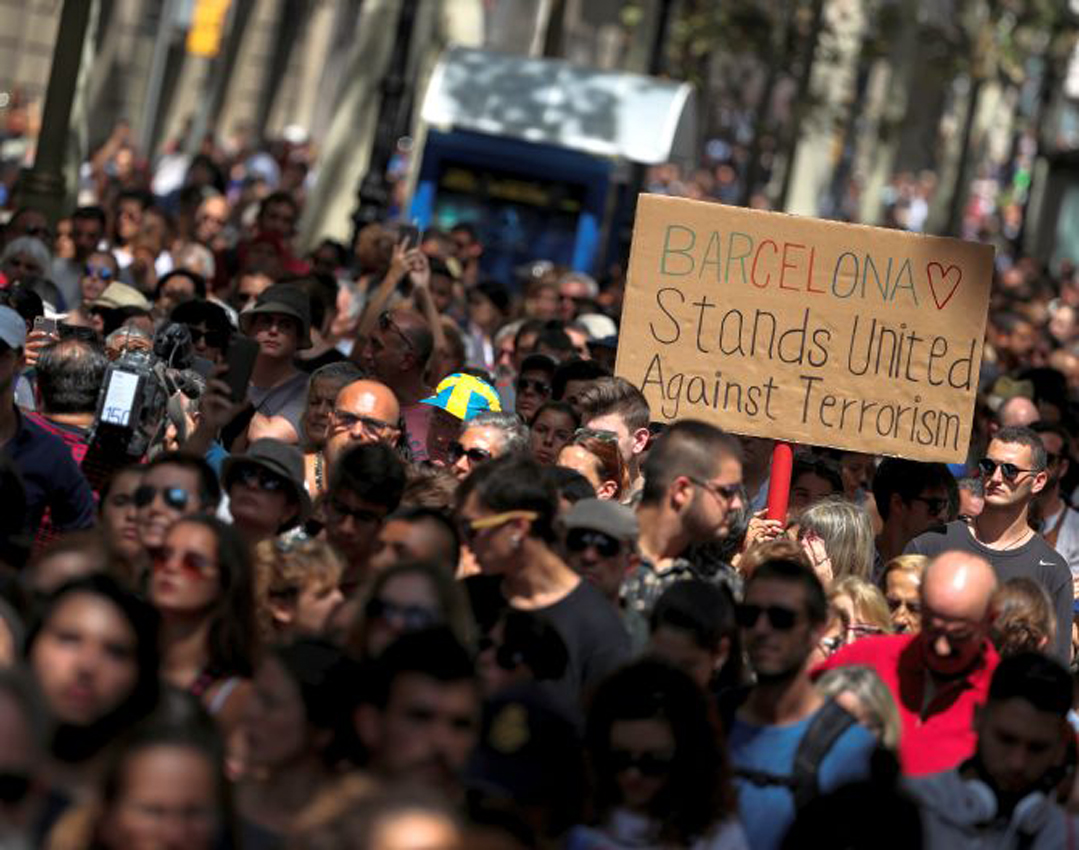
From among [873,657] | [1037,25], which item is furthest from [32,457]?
[1037,25]

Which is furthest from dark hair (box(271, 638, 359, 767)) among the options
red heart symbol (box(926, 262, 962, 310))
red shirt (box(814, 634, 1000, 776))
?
red heart symbol (box(926, 262, 962, 310))

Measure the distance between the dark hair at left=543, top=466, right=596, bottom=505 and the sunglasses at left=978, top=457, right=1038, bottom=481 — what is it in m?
2.46

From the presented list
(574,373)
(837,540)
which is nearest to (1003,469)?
(837,540)

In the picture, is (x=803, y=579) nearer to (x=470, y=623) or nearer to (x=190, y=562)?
(x=470, y=623)

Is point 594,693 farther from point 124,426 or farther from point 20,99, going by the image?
point 20,99

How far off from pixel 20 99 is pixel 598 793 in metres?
26.0

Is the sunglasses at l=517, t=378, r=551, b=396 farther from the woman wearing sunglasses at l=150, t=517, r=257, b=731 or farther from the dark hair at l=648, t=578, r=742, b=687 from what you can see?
the woman wearing sunglasses at l=150, t=517, r=257, b=731

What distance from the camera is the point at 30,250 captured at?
15.1 metres

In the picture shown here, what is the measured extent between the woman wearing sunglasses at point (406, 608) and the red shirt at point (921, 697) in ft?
4.03

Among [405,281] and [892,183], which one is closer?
[405,281]

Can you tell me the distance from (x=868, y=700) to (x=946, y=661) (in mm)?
702

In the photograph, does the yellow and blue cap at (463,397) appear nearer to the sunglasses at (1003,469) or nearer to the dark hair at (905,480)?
the dark hair at (905,480)

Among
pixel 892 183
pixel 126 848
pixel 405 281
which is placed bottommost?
pixel 126 848

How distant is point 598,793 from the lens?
666 cm
